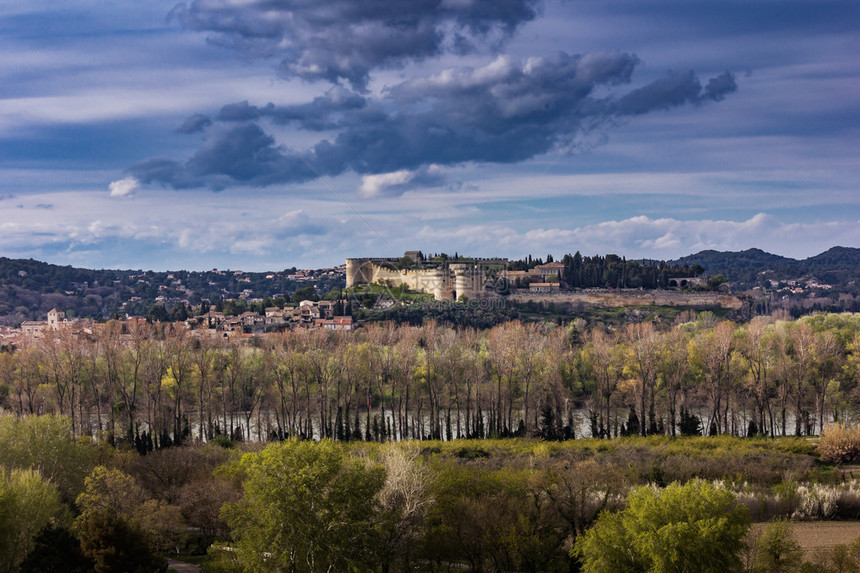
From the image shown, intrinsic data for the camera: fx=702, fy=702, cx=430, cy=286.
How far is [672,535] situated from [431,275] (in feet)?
337

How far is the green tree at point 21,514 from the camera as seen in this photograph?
21641 mm

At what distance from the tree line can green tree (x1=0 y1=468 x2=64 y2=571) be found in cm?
2025

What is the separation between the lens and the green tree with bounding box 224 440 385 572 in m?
20.5

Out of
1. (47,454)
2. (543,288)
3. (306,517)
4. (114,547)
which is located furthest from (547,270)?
(114,547)

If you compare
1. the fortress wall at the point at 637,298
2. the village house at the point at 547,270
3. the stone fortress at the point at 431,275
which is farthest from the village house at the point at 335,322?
the village house at the point at 547,270

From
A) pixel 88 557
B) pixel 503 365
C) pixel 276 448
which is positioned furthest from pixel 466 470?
pixel 503 365

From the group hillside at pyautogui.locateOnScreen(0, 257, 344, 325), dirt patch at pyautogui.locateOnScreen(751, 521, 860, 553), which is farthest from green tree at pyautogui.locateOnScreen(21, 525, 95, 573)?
hillside at pyautogui.locateOnScreen(0, 257, 344, 325)

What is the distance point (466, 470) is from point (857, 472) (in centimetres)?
1992

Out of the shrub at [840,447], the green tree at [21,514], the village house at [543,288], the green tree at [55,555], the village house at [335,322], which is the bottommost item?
the shrub at [840,447]

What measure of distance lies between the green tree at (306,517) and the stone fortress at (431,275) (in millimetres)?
92999

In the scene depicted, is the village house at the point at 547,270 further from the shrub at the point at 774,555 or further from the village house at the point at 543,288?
the shrub at the point at 774,555

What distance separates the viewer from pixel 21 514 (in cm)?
2230

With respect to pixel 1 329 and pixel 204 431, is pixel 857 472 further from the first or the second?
pixel 1 329

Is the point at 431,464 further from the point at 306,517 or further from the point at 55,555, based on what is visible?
the point at 55,555
